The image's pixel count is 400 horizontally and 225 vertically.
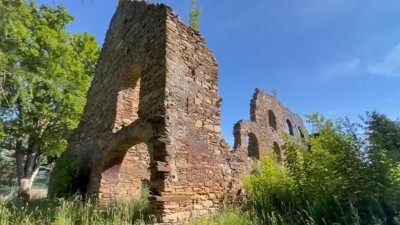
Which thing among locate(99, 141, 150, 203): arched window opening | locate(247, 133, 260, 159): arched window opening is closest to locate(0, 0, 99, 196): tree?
locate(99, 141, 150, 203): arched window opening

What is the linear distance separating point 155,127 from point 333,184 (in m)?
3.61

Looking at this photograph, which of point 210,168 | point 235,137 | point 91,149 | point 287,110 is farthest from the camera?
point 287,110

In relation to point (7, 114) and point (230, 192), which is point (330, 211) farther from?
point (7, 114)

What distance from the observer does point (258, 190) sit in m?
6.24

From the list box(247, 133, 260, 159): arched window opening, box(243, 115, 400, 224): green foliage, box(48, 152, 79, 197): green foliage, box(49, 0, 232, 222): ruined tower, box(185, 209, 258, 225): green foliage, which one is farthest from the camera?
box(247, 133, 260, 159): arched window opening

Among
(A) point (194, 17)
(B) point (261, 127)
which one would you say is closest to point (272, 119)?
(B) point (261, 127)

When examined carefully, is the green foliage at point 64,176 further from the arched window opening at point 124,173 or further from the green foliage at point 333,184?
the green foliage at point 333,184

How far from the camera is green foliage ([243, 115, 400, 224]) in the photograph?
13.7 ft

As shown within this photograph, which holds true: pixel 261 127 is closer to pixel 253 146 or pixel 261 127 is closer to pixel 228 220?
pixel 253 146

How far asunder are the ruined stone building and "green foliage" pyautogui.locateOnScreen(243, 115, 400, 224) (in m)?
1.23

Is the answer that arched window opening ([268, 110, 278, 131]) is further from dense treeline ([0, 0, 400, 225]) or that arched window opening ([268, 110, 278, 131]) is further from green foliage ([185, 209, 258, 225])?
green foliage ([185, 209, 258, 225])

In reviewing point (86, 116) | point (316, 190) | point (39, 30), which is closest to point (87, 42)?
point (39, 30)

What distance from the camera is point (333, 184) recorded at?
16.1 ft

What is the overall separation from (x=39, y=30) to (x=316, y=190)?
46.2 ft
